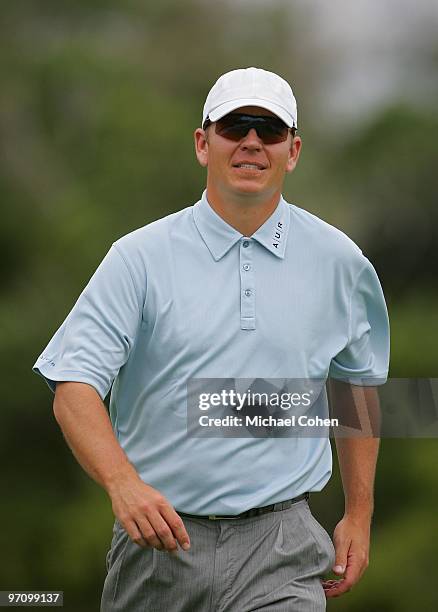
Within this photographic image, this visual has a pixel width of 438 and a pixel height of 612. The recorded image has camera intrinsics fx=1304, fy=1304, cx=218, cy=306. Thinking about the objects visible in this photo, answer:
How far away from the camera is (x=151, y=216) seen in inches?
466

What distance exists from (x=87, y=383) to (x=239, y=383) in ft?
1.08

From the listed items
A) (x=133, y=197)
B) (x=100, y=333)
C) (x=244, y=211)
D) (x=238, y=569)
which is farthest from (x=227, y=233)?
(x=133, y=197)

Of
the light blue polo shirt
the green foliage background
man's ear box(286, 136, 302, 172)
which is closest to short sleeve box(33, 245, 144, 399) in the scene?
the light blue polo shirt

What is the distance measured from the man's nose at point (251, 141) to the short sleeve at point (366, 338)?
0.35m

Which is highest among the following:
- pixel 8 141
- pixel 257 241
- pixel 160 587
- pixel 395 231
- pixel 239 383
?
pixel 8 141

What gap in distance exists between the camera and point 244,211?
285 centimetres

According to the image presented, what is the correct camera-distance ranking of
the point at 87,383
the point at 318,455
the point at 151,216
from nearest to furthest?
the point at 87,383 → the point at 318,455 → the point at 151,216

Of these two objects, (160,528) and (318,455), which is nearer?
(160,528)

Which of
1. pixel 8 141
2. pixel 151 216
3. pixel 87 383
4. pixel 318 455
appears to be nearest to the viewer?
pixel 87 383

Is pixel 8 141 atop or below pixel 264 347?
atop

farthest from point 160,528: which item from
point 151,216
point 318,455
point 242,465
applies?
point 151,216

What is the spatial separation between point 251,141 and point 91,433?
73 centimetres

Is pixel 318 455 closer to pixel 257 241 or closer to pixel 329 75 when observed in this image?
pixel 257 241

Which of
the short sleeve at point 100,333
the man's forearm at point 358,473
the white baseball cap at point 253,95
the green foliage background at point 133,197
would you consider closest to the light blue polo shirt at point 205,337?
the short sleeve at point 100,333
